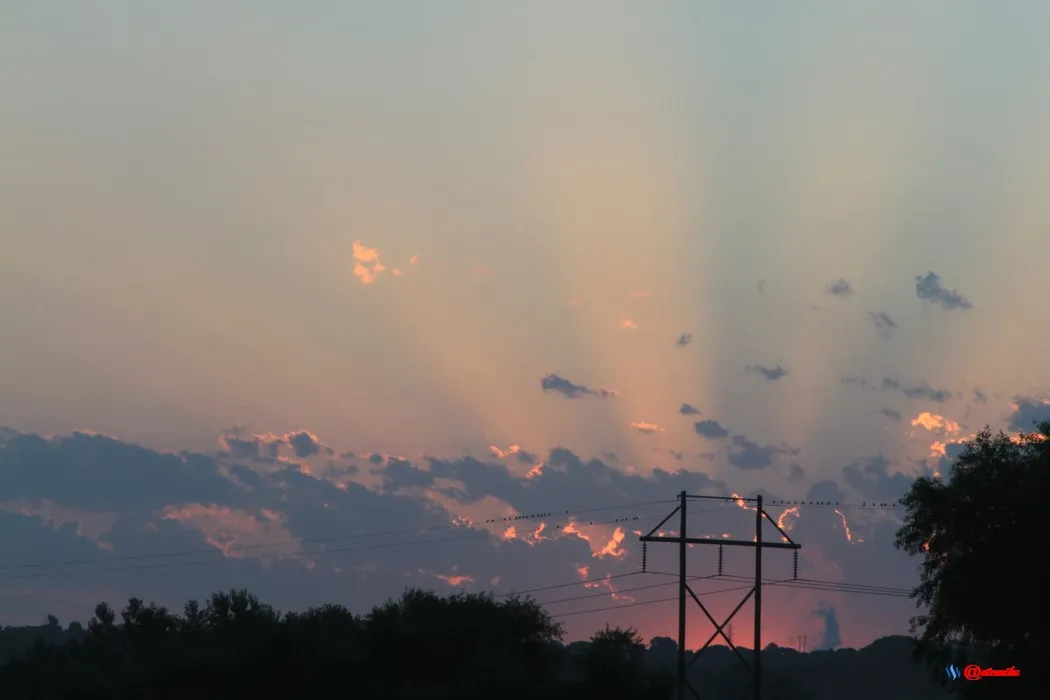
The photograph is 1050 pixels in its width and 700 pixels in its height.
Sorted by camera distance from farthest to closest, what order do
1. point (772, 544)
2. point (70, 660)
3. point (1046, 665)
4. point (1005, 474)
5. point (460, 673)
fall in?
point (70, 660) → point (460, 673) → point (772, 544) → point (1005, 474) → point (1046, 665)

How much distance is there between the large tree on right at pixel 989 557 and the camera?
6034 cm

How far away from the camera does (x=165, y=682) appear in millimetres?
93625

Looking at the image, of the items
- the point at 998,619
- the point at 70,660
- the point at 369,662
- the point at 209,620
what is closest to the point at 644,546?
the point at 998,619

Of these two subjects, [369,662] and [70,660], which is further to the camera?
[70,660]

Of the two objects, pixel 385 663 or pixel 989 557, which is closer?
pixel 989 557

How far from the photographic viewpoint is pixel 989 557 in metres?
61.8

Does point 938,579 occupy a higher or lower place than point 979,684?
higher


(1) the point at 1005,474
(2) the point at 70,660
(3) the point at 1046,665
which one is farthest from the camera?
(2) the point at 70,660

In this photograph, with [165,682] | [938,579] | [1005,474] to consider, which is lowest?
[165,682]

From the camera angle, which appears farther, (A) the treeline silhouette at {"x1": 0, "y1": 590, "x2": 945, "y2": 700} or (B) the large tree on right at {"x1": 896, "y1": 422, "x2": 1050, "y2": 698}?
(A) the treeline silhouette at {"x1": 0, "y1": 590, "x2": 945, "y2": 700}

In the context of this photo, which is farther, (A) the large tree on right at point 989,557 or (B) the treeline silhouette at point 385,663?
(B) the treeline silhouette at point 385,663

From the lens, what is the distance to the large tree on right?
60344 mm

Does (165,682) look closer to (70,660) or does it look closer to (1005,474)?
(70,660)

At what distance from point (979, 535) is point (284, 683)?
52.7 meters
